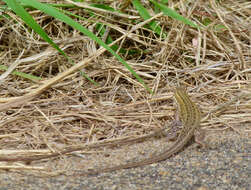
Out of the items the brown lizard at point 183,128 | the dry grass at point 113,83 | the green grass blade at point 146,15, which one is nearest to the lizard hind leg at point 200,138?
the brown lizard at point 183,128

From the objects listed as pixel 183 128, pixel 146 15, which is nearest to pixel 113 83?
pixel 146 15

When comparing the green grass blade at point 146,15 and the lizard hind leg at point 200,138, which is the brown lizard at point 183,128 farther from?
the green grass blade at point 146,15

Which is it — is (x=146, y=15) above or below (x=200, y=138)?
above

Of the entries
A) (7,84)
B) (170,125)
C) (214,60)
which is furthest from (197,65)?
(7,84)

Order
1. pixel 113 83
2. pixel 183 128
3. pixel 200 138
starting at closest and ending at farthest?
1. pixel 200 138
2. pixel 183 128
3. pixel 113 83

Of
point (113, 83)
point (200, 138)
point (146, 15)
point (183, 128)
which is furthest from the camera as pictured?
point (146, 15)

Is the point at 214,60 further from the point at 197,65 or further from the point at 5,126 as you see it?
the point at 5,126

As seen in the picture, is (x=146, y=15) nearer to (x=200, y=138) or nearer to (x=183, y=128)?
(x=183, y=128)
